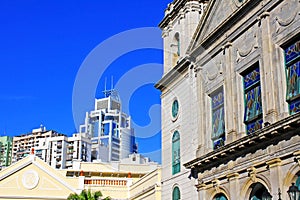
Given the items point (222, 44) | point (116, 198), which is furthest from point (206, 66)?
point (116, 198)

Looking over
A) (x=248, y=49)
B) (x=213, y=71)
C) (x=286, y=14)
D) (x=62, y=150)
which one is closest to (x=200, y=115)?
(x=213, y=71)

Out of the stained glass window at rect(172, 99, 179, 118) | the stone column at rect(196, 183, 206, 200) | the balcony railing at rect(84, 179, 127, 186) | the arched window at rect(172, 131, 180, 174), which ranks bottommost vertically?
the stone column at rect(196, 183, 206, 200)

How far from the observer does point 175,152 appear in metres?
25.6

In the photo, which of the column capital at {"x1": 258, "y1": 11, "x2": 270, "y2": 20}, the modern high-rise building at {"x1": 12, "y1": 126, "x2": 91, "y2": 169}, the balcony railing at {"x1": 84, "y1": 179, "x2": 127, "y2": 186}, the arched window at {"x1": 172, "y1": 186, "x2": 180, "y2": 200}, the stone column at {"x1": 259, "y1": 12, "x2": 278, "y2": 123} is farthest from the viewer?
the modern high-rise building at {"x1": 12, "y1": 126, "x2": 91, "y2": 169}

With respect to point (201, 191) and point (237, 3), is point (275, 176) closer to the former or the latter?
point (201, 191)

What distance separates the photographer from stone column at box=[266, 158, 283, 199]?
1673cm

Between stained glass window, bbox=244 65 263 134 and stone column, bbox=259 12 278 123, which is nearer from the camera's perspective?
stone column, bbox=259 12 278 123

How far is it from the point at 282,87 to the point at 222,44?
4825 millimetres

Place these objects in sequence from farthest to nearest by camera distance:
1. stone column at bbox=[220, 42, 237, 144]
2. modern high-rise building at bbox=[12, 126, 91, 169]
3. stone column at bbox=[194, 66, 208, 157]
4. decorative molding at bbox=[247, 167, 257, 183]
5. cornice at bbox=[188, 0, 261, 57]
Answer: modern high-rise building at bbox=[12, 126, 91, 169] → stone column at bbox=[194, 66, 208, 157] → stone column at bbox=[220, 42, 237, 144] → cornice at bbox=[188, 0, 261, 57] → decorative molding at bbox=[247, 167, 257, 183]

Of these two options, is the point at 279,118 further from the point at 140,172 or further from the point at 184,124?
the point at 140,172

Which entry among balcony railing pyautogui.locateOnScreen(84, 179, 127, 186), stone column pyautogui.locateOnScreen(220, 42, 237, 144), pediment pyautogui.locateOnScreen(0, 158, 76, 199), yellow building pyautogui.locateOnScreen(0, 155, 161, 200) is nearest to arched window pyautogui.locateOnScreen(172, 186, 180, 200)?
stone column pyautogui.locateOnScreen(220, 42, 237, 144)

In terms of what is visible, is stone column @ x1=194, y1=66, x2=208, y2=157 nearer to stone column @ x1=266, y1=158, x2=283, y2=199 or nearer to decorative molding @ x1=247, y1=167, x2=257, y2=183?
decorative molding @ x1=247, y1=167, x2=257, y2=183

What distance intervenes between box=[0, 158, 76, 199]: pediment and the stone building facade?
15.9m

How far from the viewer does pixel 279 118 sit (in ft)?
56.3
